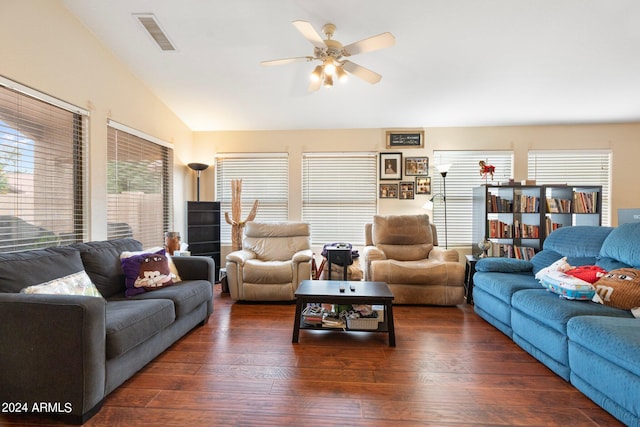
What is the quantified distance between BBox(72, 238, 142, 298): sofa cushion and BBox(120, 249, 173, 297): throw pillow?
0.08 m

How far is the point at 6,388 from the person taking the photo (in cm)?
156

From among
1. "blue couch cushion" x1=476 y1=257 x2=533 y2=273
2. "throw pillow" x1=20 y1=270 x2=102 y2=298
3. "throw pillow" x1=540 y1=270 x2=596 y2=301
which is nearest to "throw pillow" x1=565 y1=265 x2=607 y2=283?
"throw pillow" x1=540 y1=270 x2=596 y2=301

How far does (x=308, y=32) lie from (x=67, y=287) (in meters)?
2.43

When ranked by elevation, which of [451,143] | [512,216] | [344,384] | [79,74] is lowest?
[344,384]

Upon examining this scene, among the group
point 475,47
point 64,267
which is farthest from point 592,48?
point 64,267

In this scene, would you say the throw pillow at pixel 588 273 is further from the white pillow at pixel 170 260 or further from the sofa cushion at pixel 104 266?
the sofa cushion at pixel 104 266

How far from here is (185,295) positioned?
8.04ft

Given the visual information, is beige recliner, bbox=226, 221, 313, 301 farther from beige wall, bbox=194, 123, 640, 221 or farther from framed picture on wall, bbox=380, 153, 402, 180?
framed picture on wall, bbox=380, 153, 402, 180

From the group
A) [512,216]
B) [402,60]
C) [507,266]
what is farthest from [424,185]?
[402,60]

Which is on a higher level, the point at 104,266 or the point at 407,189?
the point at 407,189

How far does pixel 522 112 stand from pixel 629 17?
1545mm

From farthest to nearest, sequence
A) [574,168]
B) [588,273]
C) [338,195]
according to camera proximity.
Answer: [338,195] → [574,168] → [588,273]

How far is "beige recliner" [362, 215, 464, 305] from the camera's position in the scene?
3.40 meters

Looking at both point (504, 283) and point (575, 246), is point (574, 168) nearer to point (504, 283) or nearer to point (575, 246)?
point (575, 246)
